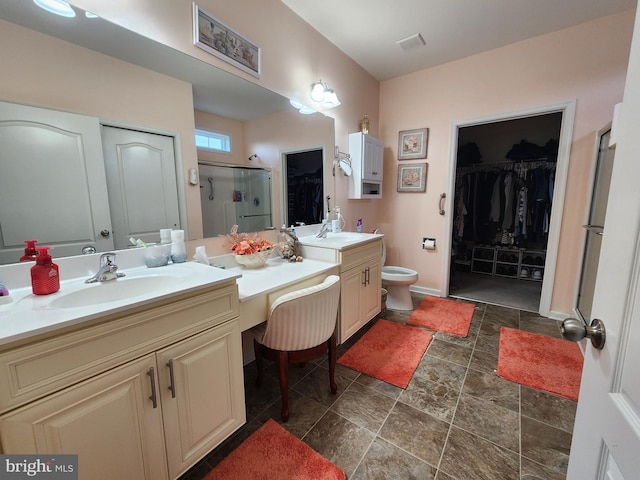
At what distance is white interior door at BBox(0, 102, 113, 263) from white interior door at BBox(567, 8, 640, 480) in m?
1.73

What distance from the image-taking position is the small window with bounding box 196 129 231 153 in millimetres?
1595

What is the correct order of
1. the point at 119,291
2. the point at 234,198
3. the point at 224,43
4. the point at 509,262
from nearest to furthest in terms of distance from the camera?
1. the point at 119,291
2. the point at 224,43
3. the point at 234,198
4. the point at 509,262

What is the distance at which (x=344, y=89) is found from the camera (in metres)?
2.72

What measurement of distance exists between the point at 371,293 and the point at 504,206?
2648mm

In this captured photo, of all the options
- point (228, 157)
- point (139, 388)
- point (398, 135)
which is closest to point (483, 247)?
point (398, 135)

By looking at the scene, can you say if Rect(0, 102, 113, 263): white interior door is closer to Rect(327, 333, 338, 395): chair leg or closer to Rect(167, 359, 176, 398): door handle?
Rect(167, 359, 176, 398): door handle

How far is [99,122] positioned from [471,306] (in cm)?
342

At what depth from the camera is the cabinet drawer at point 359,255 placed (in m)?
1.99

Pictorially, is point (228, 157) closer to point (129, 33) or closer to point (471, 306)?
point (129, 33)

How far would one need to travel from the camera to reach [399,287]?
9.50 feet

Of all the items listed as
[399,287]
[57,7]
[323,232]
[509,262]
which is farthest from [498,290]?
[57,7]

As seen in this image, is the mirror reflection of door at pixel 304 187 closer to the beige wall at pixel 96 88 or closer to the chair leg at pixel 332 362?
the beige wall at pixel 96 88

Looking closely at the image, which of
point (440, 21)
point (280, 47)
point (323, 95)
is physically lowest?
point (323, 95)

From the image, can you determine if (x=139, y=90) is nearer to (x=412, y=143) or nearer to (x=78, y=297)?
(x=78, y=297)
